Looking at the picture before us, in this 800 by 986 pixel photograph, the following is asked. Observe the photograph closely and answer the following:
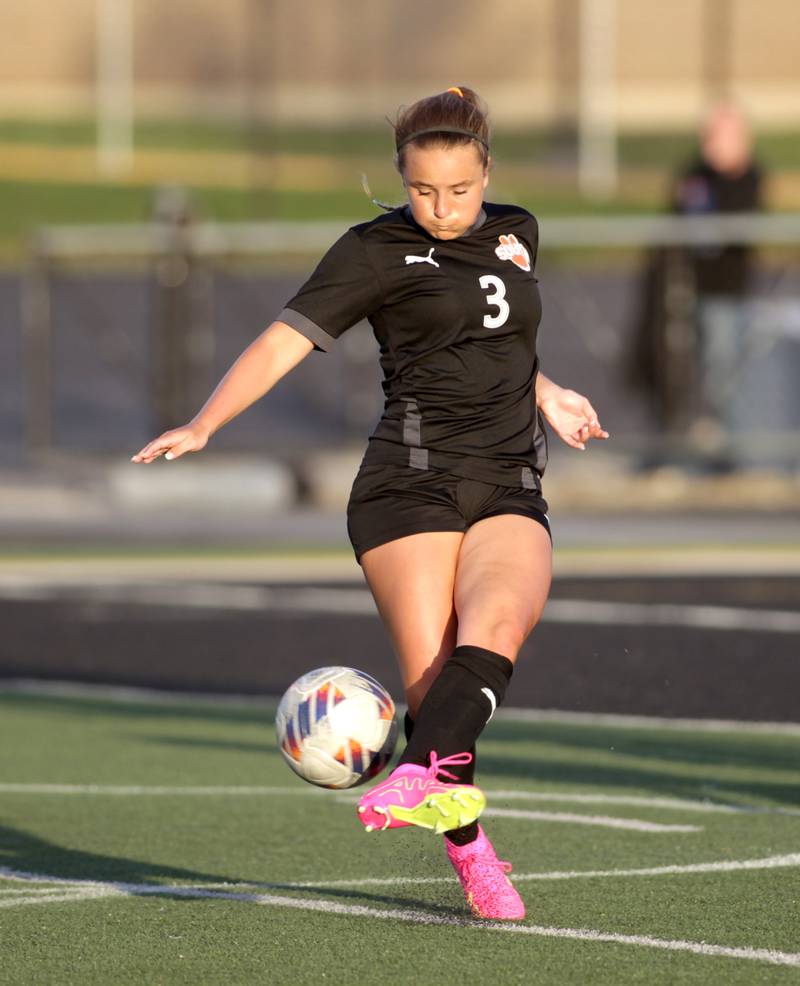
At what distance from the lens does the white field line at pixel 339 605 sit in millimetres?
13070

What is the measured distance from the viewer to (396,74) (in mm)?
45000

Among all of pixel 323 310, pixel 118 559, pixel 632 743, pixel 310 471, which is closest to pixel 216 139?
pixel 310 471

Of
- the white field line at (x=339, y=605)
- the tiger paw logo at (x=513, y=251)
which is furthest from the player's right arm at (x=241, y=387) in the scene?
the white field line at (x=339, y=605)

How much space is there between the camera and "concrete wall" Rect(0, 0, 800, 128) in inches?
1697

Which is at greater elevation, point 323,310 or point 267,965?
point 323,310

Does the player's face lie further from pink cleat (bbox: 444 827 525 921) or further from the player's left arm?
pink cleat (bbox: 444 827 525 921)

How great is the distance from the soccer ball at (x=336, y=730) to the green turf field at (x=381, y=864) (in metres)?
0.40

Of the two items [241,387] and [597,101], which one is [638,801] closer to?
[241,387]

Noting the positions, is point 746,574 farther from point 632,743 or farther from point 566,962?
point 566,962

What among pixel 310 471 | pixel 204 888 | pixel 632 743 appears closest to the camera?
pixel 204 888

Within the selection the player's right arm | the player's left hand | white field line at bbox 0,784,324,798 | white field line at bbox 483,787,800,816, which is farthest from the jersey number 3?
white field line at bbox 0,784,324,798

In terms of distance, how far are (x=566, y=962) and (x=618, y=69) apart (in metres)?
40.6

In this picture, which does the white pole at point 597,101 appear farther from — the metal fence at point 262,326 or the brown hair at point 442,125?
the brown hair at point 442,125

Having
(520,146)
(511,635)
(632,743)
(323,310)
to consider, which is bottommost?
(632,743)
